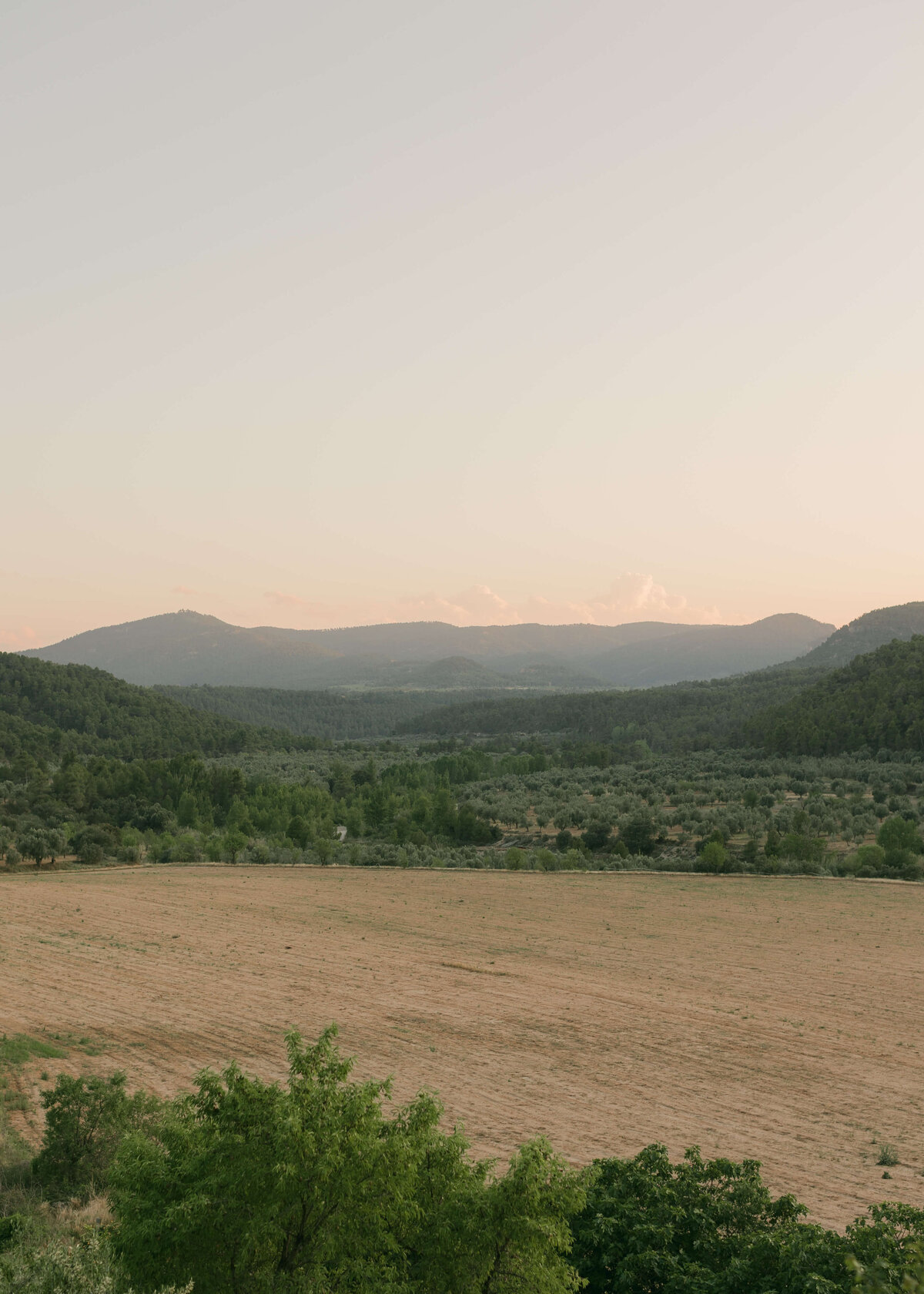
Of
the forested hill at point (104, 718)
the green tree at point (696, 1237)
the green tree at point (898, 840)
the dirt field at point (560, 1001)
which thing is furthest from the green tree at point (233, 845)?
the forested hill at point (104, 718)

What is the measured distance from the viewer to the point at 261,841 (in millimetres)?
43531

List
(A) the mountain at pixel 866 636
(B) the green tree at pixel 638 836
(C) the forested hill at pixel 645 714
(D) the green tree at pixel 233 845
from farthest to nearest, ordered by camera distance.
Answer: (A) the mountain at pixel 866 636 < (C) the forested hill at pixel 645 714 < (D) the green tree at pixel 233 845 < (B) the green tree at pixel 638 836

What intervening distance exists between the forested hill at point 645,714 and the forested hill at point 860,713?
6755 mm

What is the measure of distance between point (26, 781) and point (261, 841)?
25.7m

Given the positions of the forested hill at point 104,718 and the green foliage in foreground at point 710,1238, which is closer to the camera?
the green foliage in foreground at point 710,1238

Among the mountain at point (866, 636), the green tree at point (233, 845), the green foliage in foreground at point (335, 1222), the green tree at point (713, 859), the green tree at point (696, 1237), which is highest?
the mountain at point (866, 636)

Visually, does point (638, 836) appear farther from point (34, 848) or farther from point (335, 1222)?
point (335, 1222)

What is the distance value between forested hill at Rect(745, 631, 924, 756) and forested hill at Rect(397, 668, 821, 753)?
6755 millimetres

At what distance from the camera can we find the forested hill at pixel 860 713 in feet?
215

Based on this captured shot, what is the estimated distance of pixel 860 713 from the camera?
7000cm

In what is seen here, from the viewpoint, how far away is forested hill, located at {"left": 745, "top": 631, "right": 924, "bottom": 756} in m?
65.4

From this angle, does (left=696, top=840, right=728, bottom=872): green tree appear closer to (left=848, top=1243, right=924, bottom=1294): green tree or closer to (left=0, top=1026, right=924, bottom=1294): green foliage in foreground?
(left=0, top=1026, right=924, bottom=1294): green foliage in foreground

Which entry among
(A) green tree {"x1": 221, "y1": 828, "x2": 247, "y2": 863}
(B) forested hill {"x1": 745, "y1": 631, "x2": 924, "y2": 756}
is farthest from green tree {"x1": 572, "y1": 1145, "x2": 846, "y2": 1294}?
(B) forested hill {"x1": 745, "y1": 631, "x2": 924, "y2": 756}

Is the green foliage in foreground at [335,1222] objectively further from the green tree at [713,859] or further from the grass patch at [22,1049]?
the green tree at [713,859]
